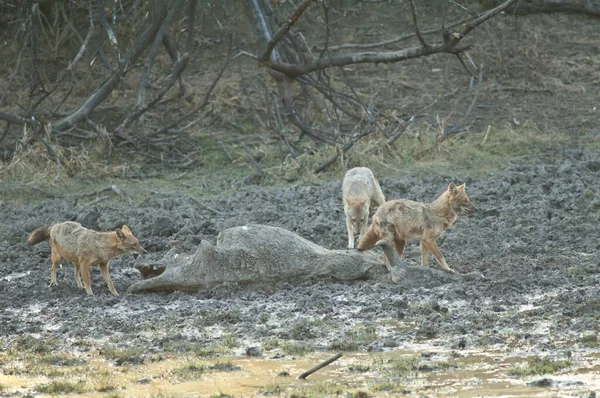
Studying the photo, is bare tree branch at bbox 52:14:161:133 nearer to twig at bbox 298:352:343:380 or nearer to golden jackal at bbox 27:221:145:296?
golden jackal at bbox 27:221:145:296

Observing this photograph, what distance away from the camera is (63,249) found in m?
10.7

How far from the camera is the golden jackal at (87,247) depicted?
1062cm

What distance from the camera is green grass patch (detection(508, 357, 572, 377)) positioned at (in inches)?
286

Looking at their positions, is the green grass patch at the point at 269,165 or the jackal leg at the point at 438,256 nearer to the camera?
A: the jackal leg at the point at 438,256

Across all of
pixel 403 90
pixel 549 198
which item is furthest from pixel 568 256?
pixel 403 90

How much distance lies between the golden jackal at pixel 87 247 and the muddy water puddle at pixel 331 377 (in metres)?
2.52

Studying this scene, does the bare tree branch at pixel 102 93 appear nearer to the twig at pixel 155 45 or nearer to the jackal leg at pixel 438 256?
A: the twig at pixel 155 45

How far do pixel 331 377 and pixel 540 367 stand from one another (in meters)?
1.41

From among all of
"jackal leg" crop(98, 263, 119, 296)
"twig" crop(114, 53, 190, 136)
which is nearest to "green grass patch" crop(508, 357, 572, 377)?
"jackal leg" crop(98, 263, 119, 296)

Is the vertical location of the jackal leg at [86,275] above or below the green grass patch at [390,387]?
above

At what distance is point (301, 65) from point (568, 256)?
23.0 ft

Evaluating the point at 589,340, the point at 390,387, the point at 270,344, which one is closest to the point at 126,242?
the point at 270,344

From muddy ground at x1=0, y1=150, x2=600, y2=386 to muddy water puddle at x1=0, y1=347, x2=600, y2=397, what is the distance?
1.05 feet

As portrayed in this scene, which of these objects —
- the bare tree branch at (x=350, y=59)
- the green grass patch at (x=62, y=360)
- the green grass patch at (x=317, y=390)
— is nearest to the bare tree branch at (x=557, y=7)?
the bare tree branch at (x=350, y=59)
